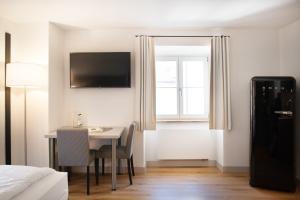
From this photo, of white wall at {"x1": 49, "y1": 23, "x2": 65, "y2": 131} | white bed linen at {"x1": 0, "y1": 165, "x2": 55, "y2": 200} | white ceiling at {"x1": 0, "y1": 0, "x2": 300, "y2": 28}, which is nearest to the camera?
white bed linen at {"x1": 0, "y1": 165, "x2": 55, "y2": 200}

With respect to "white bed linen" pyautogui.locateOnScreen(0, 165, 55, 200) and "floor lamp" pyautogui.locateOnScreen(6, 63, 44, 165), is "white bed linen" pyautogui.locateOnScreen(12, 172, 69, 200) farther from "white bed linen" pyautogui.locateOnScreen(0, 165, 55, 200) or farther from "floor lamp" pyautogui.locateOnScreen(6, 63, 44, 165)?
"floor lamp" pyautogui.locateOnScreen(6, 63, 44, 165)

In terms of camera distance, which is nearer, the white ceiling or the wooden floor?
the white ceiling

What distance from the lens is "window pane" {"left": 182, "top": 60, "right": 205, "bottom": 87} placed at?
4.31 m

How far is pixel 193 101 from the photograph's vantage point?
4320 millimetres

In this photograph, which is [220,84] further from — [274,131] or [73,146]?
[73,146]

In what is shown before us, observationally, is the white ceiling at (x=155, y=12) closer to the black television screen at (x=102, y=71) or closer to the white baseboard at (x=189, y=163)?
the black television screen at (x=102, y=71)

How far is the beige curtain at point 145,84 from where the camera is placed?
361 centimetres

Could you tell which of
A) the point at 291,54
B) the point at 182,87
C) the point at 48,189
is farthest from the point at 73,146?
the point at 291,54

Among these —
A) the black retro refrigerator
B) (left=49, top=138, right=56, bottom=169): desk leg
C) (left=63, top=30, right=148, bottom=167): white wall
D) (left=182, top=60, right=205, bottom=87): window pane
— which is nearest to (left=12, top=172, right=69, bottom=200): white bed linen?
(left=49, top=138, right=56, bottom=169): desk leg

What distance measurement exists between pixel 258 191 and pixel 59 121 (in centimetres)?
303

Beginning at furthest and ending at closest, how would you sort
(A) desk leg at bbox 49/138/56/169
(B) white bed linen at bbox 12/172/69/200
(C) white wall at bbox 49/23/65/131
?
(C) white wall at bbox 49/23/65/131, (A) desk leg at bbox 49/138/56/169, (B) white bed linen at bbox 12/172/69/200

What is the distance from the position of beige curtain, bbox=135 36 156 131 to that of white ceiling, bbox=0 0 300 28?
0.32 meters

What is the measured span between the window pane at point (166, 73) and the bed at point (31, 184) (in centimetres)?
264

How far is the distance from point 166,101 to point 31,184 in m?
2.91
